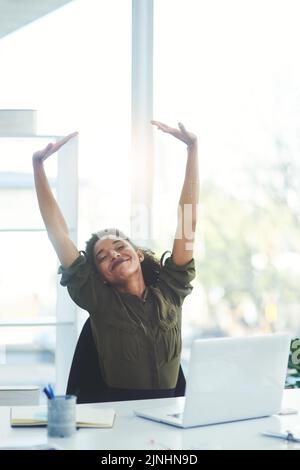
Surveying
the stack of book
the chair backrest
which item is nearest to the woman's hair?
the chair backrest

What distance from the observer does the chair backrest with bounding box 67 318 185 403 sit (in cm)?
337

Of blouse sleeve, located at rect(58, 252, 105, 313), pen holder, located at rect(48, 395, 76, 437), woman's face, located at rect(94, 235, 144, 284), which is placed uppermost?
woman's face, located at rect(94, 235, 144, 284)

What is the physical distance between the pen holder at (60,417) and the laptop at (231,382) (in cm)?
34

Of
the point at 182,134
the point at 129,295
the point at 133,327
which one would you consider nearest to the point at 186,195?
the point at 182,134

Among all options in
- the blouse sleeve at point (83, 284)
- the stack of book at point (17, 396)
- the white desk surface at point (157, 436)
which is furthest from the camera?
the stack of book at point (17, 396)

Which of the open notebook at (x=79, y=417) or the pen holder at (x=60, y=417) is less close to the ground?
the pen holder at (x=60, y=417)

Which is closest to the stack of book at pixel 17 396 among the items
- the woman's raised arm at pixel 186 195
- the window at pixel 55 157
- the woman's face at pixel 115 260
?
the window at pixel 55 157

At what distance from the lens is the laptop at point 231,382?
100 inches

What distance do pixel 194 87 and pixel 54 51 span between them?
835 mm

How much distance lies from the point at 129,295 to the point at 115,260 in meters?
0.16

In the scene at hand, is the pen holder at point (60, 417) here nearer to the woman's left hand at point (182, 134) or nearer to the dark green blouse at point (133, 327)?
the dark green blouse at point (133, 327)

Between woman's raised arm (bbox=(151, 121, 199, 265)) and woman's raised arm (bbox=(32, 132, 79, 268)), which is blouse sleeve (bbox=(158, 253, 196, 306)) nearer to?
woman's raised arm (bbox=(151, 121, 199, 265))
